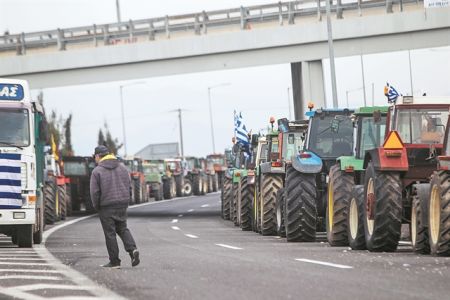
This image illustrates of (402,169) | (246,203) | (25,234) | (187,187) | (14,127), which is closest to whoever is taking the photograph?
(402,169)

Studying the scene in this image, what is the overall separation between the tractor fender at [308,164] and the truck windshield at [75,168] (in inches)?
1119

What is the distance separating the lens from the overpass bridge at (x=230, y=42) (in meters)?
46.6

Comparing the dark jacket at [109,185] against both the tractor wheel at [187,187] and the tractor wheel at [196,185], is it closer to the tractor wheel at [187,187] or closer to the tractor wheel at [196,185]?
the tractor wheel at [187,187]

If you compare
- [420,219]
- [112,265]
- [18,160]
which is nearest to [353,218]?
[420,219]

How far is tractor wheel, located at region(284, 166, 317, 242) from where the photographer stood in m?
23.0

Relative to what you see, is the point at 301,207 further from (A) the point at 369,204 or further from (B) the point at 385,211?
(B) the point at 385,211

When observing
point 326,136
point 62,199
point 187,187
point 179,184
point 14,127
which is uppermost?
point 14,127

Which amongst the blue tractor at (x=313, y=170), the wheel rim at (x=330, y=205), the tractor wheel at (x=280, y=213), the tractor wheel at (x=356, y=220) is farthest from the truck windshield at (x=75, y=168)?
the tractor wheel at (x=356, y=220)

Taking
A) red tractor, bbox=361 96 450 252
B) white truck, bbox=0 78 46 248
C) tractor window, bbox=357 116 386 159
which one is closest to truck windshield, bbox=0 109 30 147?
white truck, bbox=0 78 46 248

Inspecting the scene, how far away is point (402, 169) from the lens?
18.6 m

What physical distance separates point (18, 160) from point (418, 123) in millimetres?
7766

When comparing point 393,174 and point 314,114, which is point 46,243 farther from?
point 393,174

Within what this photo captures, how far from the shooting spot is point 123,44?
5019 cm

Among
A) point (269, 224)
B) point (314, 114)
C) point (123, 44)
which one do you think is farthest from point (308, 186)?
point (123, 44)
